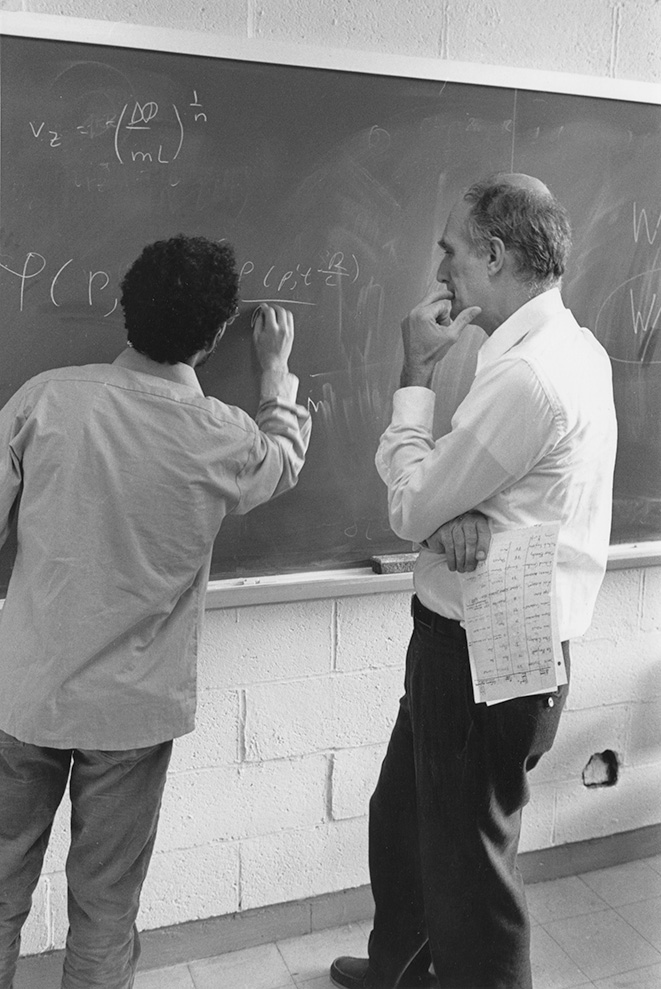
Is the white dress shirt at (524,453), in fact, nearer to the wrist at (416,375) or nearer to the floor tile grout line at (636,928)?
the wrist at (416,375)

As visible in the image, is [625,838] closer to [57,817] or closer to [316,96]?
[57,817]

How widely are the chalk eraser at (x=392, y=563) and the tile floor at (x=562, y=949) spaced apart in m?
0.94

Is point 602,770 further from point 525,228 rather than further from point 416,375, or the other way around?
point 525,228

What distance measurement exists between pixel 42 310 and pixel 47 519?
48cm

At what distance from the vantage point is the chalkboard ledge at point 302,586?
206cm

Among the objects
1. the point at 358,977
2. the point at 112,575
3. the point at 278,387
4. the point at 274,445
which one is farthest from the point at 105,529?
the point at 358,977

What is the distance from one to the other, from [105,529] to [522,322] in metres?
0.79

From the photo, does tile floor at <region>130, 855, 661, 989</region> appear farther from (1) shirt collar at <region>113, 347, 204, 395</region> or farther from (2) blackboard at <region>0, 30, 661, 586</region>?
(1) shirt collar at <region>113, 347, 204, 395</region>

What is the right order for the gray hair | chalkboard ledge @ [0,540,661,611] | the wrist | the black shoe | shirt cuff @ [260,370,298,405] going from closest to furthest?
the gray hair, the wrist, shirt cuff @ [260,370,298,405], chalkboard ledge @ [0,540,661,611], the black shoe

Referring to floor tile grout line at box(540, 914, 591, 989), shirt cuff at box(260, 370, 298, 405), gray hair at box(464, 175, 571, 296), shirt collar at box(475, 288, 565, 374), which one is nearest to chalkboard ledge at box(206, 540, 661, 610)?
shirt cuff at box(260, 370, 298, 405)

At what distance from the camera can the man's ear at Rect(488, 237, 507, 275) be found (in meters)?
1.69

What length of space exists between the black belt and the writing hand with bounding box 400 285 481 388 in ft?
1.41

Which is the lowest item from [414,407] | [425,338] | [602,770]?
[602,770]

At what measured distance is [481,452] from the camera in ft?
5.17
